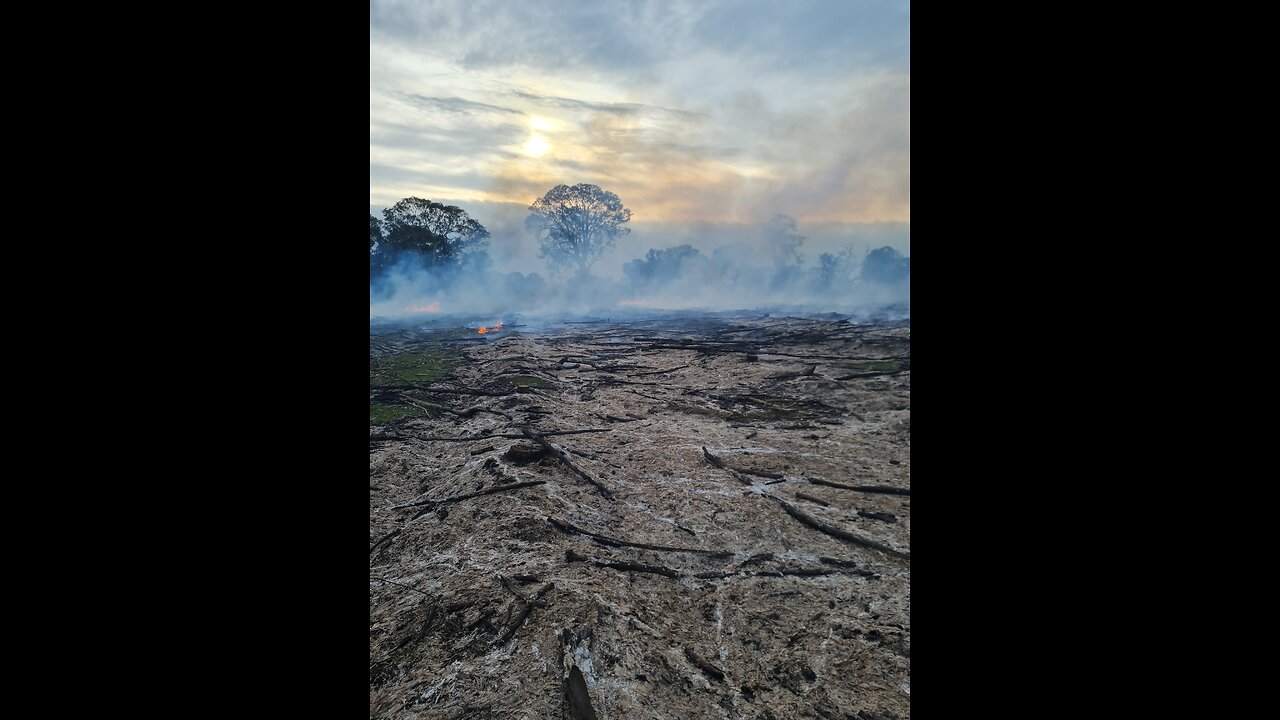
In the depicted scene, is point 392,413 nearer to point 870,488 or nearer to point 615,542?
point 615,542

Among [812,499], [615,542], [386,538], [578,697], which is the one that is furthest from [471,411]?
[578,697]

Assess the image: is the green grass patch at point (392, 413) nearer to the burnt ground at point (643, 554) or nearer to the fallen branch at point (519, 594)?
the burnt ground at point (643, 554)

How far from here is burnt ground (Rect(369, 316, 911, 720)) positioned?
2.94m

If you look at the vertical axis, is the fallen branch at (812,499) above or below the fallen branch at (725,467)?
below

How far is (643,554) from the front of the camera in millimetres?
4484

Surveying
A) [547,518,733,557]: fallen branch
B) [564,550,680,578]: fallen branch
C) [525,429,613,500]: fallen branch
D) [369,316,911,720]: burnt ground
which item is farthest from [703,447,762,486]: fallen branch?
[564,550,680,578]: fallen branch

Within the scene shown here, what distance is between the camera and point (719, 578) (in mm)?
4066

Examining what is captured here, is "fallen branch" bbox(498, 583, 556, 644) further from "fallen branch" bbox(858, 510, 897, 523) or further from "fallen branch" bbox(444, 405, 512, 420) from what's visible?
"fallen branch" bbox(444, 405, 512, 420)

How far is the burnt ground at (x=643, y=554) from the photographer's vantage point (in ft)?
9.66

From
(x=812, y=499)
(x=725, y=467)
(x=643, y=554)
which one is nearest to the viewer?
(x=643, y=554)

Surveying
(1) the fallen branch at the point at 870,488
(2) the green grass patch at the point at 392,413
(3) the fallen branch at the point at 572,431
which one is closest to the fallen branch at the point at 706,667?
(1) the fallen branch at the point at 870,488
